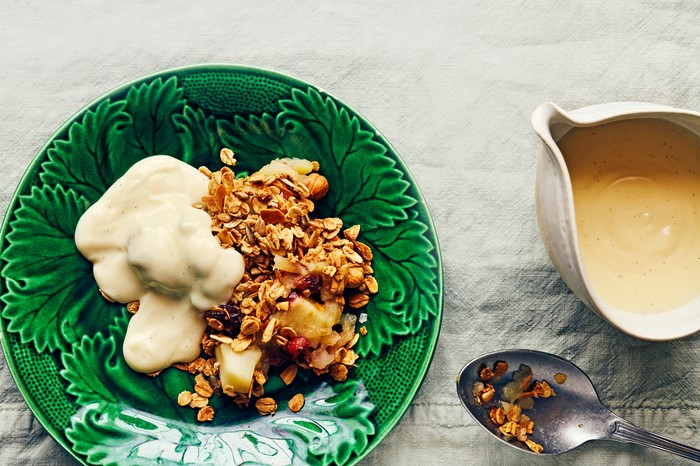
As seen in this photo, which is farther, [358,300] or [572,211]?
[358,300]

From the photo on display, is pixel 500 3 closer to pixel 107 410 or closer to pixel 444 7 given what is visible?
pixel 444 7

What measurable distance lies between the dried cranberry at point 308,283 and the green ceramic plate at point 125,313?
13 cm

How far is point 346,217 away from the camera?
1.36 meters

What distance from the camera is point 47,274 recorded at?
4.30 feet

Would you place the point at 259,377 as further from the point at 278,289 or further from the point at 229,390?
the point at 278,289

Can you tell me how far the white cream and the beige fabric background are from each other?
0.77 feet

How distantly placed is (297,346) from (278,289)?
10 cm

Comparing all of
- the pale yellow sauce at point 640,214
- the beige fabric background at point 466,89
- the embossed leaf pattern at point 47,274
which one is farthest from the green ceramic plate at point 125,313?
the pale yellow sauce at point 640,214

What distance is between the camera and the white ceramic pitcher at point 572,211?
1.07 meters

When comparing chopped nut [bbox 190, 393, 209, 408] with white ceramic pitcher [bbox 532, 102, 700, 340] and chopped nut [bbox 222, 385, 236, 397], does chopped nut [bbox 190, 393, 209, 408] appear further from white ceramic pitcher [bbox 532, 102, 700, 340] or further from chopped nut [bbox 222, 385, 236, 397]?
white ceramic pitcher [bbox 532, 102, 700, 340]

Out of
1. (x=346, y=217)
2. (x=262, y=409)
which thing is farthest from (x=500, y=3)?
(x=262, y=409)

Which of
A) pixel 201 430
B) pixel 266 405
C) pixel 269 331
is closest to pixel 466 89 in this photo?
pixel 269 331

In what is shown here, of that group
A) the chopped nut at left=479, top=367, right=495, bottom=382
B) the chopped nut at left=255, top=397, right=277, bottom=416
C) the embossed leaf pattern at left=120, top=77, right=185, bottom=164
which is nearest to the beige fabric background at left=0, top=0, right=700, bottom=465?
the chopped nut at left=479, top=367, right=495, bottom=382

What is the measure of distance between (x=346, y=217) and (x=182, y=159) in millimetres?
324
